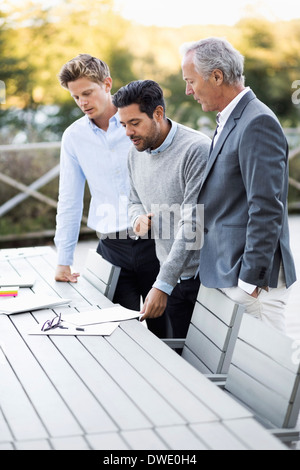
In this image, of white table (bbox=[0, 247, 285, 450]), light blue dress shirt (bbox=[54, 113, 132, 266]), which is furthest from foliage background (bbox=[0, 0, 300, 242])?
white table (bbox=[0, 247, 285, 450])

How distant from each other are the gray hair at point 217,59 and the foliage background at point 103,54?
10604mm

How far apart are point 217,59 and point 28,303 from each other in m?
1.31

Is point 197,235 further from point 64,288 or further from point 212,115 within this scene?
point 212,115

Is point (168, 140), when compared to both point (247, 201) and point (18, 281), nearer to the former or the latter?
point (247, 201)

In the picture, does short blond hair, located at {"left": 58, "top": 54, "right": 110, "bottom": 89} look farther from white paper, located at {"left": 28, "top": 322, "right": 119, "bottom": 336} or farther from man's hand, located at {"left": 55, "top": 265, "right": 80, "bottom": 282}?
white paper, located at {"left": 28, "top": 322, "right": 119, "bottom": 336}

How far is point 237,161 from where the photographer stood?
94.3 inches

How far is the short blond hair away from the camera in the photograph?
3141mm

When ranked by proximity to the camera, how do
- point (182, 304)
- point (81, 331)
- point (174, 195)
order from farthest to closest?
1. point (182, 304)
2. point (174, 195)
3. point (81, 331)

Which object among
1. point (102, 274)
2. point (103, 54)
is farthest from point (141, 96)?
point (103, 54)

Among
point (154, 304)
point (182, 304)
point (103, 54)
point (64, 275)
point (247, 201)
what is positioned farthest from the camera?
point (103, 54)

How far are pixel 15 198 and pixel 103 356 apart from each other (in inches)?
231

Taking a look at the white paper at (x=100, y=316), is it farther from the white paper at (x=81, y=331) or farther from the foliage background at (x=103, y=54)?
the foliage background at (x=103, y=54)

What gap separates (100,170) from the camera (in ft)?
11.2

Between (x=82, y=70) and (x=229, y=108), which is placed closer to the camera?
(x=229, y=108)
